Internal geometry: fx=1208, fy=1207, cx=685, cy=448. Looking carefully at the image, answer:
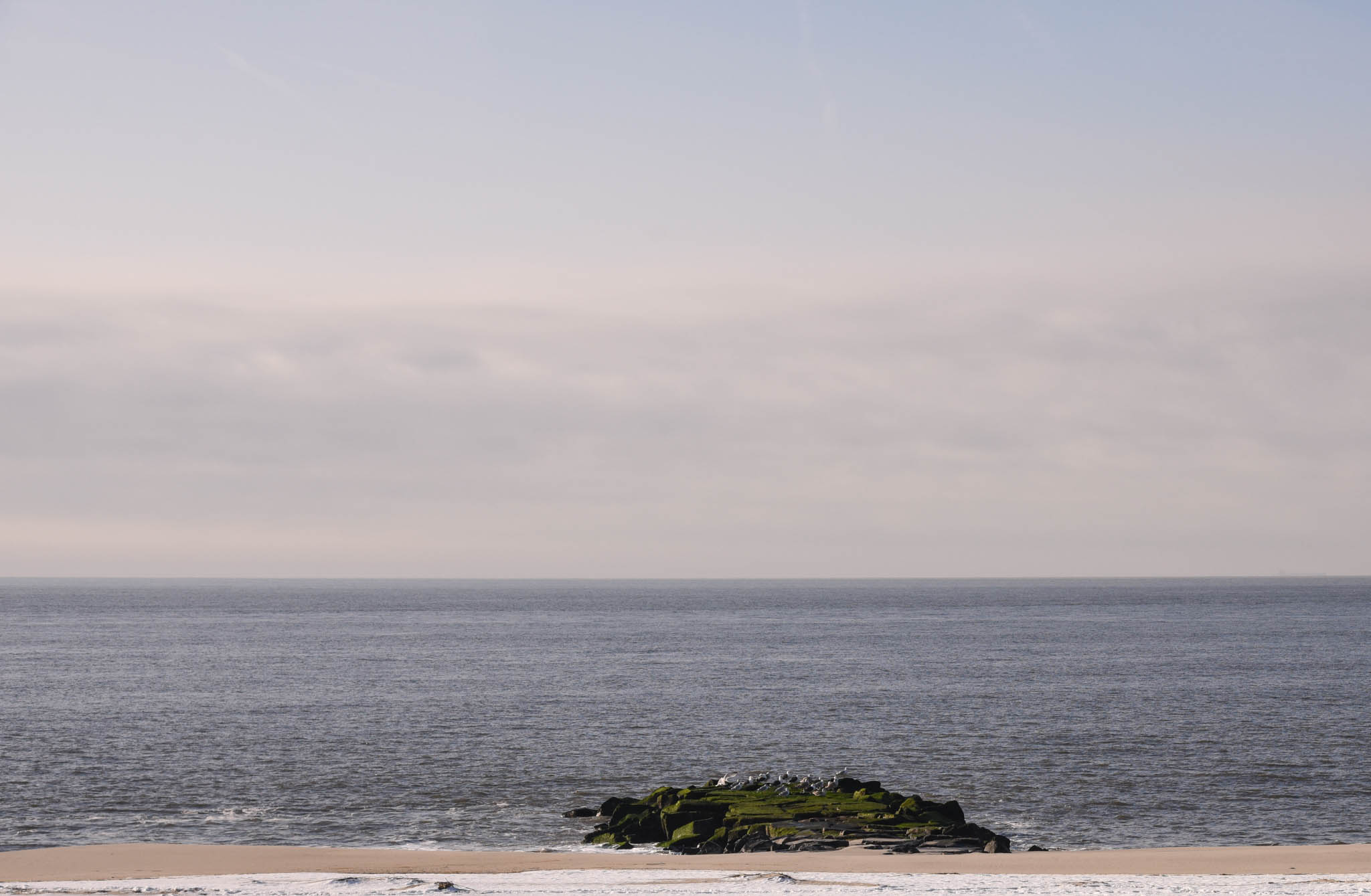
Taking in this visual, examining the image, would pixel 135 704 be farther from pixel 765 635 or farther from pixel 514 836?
pixel 765 635

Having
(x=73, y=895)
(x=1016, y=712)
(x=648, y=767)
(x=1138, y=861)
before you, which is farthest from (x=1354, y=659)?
(x=73, y=895)

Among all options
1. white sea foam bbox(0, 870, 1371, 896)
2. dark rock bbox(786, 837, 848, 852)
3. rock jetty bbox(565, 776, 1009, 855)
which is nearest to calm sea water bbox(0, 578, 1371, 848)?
rock jetty bbox(565, 776, 1009, 855)

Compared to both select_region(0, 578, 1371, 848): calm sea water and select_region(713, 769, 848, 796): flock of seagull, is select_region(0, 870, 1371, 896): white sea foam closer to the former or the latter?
select_region(0, 578, 1371, 848): calm sea water

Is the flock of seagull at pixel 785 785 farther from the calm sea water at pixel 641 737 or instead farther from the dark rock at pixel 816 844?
the dark rock at pixel 816 844

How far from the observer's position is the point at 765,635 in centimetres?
13975

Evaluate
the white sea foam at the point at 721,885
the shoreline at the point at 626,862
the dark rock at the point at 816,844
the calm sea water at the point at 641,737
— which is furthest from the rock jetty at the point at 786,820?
the white sea foam at the point at 721,885

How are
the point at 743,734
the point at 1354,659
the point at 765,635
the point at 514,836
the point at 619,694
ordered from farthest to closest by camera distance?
the point at 765,635 < the point at 1354,659 < the point at 619,694 < the point at 743,734 < the point at 514,836

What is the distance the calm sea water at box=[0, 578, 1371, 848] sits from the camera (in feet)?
110

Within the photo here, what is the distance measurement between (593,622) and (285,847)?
151 metres

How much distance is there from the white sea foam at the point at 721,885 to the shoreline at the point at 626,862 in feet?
4.79

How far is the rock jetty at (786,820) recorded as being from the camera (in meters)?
26.5

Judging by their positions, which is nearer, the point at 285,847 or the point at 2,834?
the point at 285,847

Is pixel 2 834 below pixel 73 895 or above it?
below

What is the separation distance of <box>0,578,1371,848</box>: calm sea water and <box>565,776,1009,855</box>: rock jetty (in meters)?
2.98
